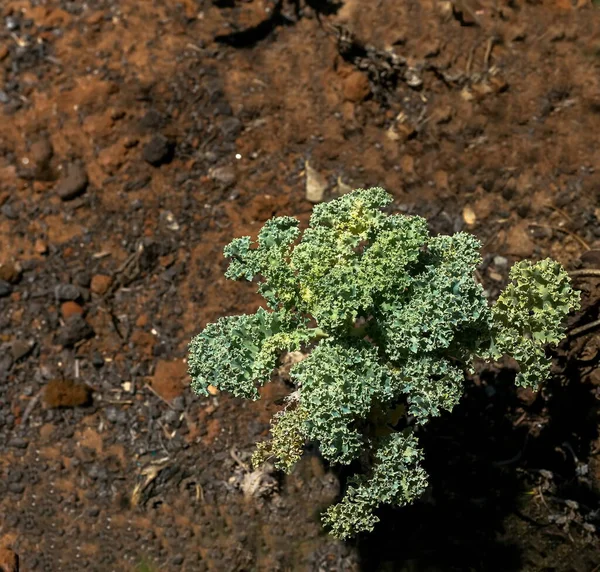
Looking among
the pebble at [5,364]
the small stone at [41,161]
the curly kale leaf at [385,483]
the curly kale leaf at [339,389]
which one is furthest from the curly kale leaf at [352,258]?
the small stone at [41,161]

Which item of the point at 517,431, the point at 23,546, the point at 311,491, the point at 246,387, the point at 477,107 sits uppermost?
the point at 477,107

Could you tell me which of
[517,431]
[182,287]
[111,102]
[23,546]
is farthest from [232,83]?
[23,546]

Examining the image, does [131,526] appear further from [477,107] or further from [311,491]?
[477,107]

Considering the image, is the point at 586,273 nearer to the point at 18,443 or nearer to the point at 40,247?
the point at 40,247

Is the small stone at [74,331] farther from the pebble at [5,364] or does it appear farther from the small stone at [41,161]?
the small stone at [41,161]

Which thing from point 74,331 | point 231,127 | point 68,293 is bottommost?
point 74,331

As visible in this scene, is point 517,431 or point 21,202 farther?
point 21,202

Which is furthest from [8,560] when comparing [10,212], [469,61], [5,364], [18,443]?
[469,61]
